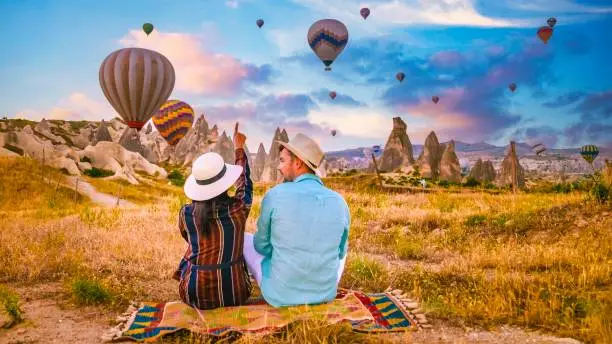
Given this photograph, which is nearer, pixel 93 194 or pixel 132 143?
pixel 93 194

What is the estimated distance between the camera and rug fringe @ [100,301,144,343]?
5070 millimetres

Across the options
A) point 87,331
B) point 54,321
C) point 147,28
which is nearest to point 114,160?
point 147,28

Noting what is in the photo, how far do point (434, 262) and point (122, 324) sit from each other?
566 centimetres

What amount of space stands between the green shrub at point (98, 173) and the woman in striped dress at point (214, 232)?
4237 cm

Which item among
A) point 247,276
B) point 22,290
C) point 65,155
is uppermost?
point 65,155

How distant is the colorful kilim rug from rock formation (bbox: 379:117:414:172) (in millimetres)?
81915

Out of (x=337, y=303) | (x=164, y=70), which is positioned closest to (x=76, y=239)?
(x=337, y=303)

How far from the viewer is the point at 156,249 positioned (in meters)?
9.11

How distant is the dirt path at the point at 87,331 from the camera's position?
5113mm

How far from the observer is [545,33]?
47.0 metres

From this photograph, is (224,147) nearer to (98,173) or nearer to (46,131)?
(46,131)

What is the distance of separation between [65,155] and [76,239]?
1476 inches

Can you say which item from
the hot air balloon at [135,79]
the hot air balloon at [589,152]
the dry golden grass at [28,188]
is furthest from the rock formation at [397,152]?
the hot air balloon at [135,79]

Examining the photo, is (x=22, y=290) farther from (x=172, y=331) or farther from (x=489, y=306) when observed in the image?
(x=489, y=306)
